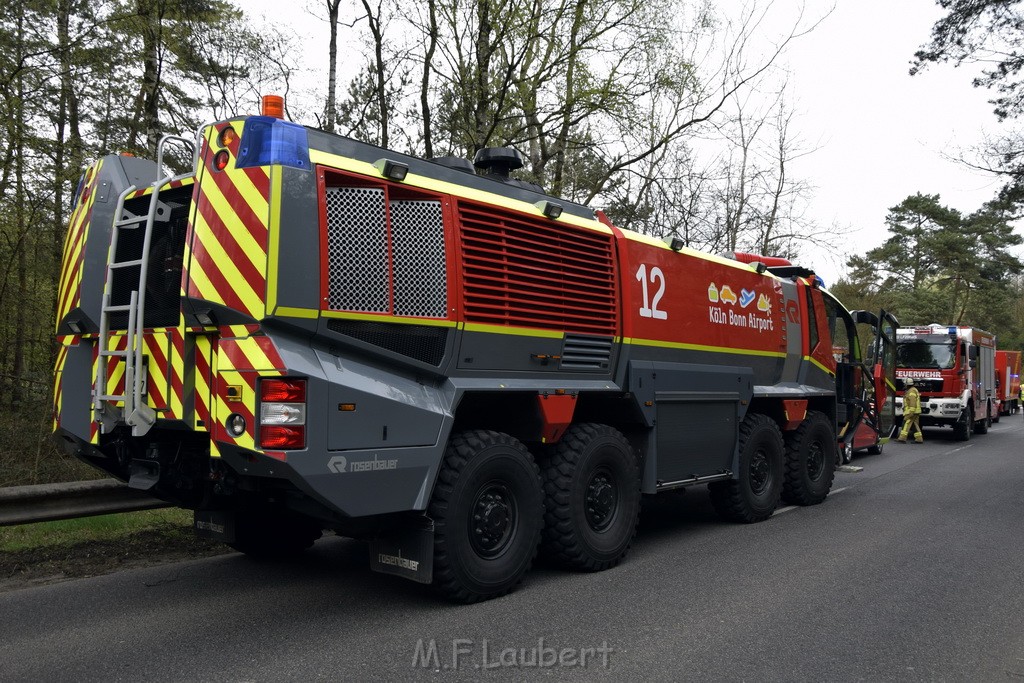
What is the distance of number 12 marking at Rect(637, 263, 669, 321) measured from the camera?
6548 millimetres

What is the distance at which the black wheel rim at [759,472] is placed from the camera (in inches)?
317

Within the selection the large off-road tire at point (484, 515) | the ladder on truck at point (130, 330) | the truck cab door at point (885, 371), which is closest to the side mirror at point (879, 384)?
the truck cab door at point (885, 371)

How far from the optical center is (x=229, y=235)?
4285 millimetres

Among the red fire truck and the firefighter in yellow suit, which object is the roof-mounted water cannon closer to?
the red fire truck

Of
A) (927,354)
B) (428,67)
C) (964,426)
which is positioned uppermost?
(428,67)

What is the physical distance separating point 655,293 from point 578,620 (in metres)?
3.00

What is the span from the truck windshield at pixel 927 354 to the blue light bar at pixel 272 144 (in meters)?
18.8

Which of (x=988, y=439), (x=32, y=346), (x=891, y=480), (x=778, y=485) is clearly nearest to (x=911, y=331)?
(x=988, y=439)

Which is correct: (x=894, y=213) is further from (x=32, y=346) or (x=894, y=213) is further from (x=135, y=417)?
(x=135, y=417)

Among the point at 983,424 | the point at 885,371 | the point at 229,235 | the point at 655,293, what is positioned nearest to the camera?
the point at 229,235

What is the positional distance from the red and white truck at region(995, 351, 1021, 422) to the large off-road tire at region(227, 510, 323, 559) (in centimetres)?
2670

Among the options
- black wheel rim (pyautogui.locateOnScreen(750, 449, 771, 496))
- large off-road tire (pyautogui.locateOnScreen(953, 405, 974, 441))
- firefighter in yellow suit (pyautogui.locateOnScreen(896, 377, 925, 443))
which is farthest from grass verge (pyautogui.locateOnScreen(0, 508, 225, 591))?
large off-road tire (pyautogui.locateOnScreen(953, 405, 974, 441))

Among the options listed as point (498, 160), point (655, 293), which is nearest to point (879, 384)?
point (655, 293)

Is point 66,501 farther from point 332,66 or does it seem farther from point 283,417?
point 332,66
